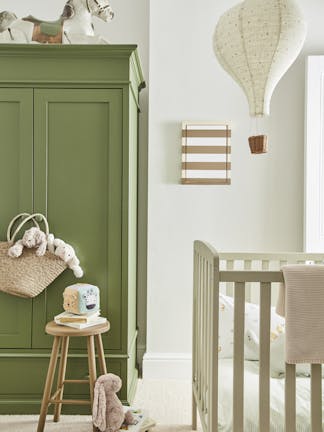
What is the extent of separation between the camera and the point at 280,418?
A: 182 cm

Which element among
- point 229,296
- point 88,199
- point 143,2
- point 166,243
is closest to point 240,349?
point 229,296

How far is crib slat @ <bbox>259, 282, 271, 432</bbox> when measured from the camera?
5.76ft

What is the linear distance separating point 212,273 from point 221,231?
142cm

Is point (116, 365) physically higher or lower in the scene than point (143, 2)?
lower

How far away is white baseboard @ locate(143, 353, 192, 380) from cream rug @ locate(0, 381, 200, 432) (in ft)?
0.21

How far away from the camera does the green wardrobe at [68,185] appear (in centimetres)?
257

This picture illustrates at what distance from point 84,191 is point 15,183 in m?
0.35

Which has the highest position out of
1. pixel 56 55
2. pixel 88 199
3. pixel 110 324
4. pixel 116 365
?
pixel 56 55

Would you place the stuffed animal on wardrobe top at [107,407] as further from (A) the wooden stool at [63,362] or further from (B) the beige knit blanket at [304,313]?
(B) the beige knit blanket at [304,313]

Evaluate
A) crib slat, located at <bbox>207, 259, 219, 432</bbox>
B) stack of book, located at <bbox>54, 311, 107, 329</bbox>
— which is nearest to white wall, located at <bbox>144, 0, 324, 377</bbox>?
stack of book, located at <bbox>54, 311, 107, 329</bbox>

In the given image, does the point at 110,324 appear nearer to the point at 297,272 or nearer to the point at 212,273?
the point at 212,273

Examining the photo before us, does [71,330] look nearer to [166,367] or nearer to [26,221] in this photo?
[26,221]

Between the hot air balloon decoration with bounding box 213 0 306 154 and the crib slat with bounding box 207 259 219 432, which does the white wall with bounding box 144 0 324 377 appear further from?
the crib slat with bounding box 207 259 219 432

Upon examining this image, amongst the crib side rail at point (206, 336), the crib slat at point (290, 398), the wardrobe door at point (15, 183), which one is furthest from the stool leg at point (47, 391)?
the crib slat at point (290, 398)
